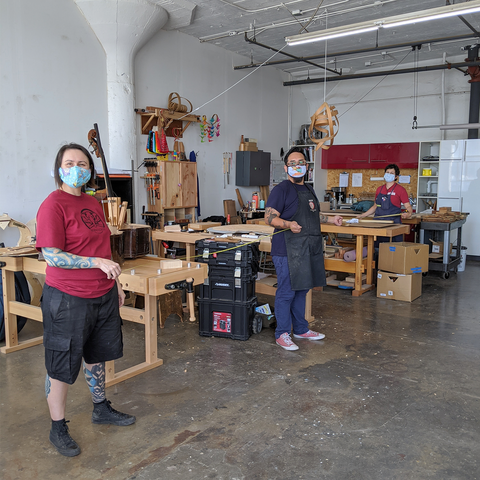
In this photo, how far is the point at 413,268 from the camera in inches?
220

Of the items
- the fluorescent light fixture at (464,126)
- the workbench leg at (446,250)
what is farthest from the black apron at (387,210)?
the fluorescent light fixture at (464,126)

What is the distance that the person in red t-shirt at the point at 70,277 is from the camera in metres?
2.23

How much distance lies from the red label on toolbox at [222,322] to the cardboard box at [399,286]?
2363 mm

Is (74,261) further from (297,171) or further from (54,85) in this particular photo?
(54,85)

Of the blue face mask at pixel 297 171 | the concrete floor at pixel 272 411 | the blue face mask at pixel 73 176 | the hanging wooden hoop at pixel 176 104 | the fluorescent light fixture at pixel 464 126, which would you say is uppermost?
the hanging wooden hoop at pixel 176 104

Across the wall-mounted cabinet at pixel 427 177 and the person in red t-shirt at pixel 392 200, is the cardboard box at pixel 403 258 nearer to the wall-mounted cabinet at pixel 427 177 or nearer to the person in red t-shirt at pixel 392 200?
the person in red t-shirt at pixel 392 200

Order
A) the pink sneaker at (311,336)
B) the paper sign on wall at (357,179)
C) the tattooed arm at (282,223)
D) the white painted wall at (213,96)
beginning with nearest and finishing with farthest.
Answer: the tattooed arm at (282,223)
the pink sneaker at (311,336)
the white painted wall at (213,96)
the paper sign on wall at (357,179)

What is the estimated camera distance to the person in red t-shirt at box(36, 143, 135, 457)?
2.23 m

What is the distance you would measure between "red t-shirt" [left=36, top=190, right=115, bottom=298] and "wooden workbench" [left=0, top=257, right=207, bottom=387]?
72 centimetres

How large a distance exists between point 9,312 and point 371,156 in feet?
25.6

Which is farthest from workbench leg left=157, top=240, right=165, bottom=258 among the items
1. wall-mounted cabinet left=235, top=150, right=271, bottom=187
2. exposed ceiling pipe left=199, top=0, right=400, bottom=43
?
exposed ceiling pipe left=199, top=0, right=400, bottom=43

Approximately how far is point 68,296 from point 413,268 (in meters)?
4.38

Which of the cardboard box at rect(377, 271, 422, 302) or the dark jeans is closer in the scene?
the dark jeans

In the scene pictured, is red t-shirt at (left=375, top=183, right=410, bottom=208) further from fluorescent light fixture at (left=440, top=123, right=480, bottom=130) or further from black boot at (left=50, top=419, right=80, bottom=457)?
black boot at (left=50, top=419, right=80, bottom=457)
